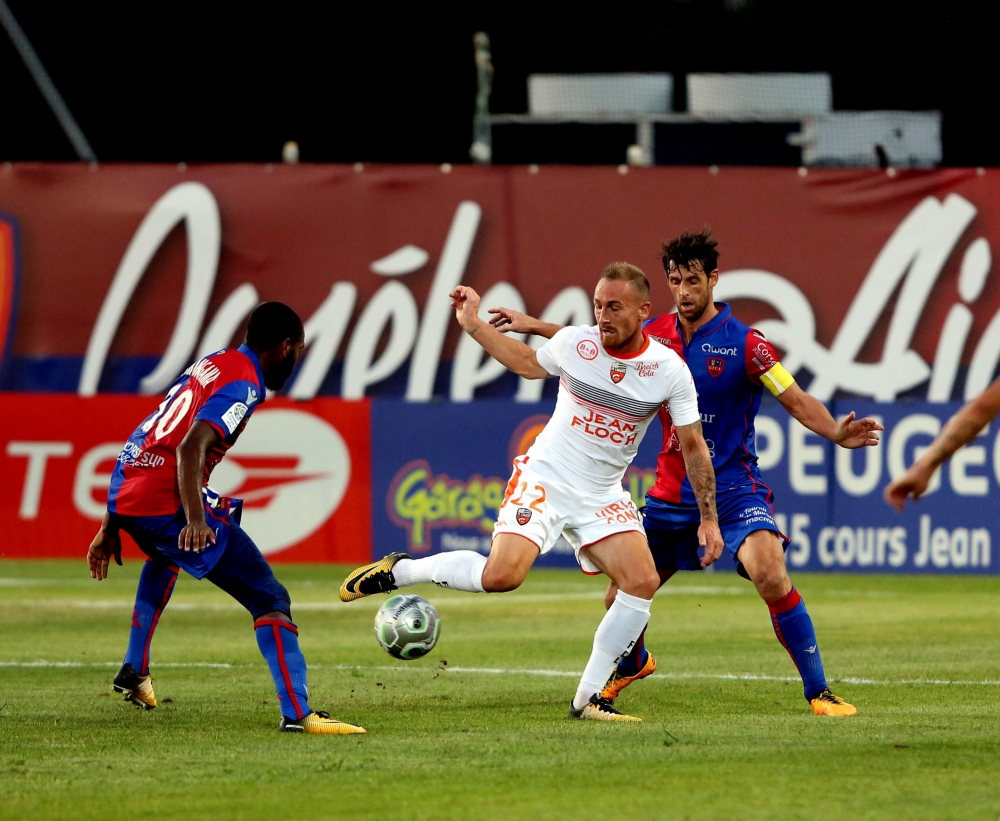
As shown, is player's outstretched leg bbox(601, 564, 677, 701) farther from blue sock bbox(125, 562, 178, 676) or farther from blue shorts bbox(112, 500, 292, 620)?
blue sock bbox(125, 562, 178, 676)

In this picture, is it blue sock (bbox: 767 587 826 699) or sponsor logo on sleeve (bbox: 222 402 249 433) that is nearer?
sponsor logo on sleeve (bbox: 222 402 249 433)

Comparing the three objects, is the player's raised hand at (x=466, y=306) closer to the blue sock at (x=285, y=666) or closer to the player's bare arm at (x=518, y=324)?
the player's bare arm at (x=518, y=324)

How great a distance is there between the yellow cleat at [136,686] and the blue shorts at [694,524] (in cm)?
265

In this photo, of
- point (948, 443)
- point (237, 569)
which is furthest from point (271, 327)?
Answer: point (948, 443)

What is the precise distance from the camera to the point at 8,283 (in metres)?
17.6

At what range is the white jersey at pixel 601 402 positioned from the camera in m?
8.08

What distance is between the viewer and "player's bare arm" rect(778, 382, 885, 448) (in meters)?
8.38

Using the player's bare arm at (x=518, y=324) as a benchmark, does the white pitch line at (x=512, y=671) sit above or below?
below

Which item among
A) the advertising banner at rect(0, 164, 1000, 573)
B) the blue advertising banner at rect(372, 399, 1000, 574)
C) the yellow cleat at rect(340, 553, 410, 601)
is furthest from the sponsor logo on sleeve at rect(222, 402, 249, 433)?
the advertising banner at rect(0, 164, 1000, 573)

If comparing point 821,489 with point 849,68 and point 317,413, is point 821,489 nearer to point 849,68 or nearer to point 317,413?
point 317,413

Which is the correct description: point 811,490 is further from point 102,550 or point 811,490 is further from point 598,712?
point 102,550

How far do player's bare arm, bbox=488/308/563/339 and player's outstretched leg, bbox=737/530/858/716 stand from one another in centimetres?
148

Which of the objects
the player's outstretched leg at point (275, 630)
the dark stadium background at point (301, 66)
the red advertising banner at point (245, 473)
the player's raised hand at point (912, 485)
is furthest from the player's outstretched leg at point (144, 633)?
the dark stadium background at point (301, 66)

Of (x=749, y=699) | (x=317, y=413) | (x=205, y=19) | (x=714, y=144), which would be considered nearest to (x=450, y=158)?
(x=205, y=19)
